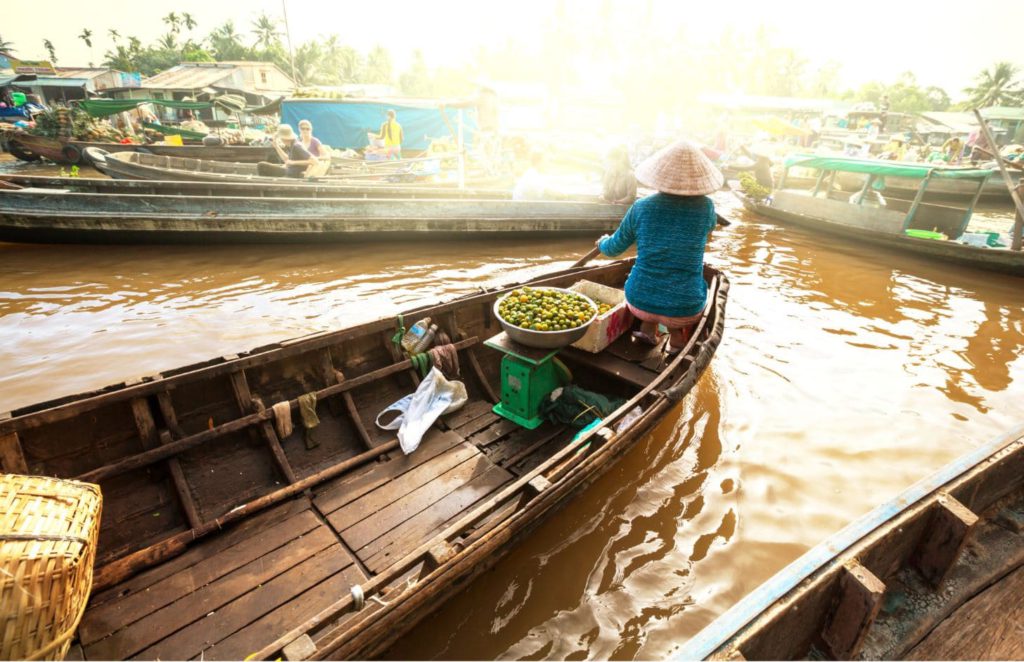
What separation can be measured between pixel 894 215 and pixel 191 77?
161ft

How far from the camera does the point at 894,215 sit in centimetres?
1122

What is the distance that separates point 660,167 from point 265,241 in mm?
8879

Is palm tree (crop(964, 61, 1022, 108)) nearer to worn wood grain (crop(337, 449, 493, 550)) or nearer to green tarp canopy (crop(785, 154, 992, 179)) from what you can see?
green tarp canopy (crop(785, 154, 992, 179))

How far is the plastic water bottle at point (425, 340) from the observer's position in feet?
15.0

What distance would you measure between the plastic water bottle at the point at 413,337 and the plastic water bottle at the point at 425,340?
2 cm

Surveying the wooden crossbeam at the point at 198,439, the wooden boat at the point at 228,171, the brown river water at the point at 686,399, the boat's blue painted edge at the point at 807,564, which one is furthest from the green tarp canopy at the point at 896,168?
the wooden crossbeam at the point at 198,439

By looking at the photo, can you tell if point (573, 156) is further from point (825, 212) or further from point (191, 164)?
point (191, 164)

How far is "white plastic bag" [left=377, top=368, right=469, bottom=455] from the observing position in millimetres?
4090

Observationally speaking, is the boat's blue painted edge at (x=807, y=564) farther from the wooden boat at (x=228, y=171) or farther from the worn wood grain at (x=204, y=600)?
the wooden boat at (x=228, y=171)

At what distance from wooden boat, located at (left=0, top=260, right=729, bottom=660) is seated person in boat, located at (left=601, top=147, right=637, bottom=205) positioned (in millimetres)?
7325

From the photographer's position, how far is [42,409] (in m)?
2.99

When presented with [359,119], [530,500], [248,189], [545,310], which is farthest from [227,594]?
[359,119]

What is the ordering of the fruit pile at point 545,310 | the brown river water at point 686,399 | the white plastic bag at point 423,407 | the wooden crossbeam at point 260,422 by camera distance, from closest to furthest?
the brown river water at point 686,399 < the wooden crossbeam at point 260,422 < the fruit pile at point 545,310 < the white plastic bag at point 423,407

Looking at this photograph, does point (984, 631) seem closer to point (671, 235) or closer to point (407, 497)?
point (671, 235)
